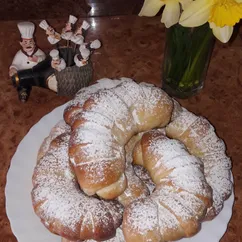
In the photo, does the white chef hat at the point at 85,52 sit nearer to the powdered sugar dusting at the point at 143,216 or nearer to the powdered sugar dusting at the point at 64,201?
the powdered sugar dusting at the point at 64,201

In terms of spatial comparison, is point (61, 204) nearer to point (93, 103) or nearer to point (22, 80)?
point (93, 103)

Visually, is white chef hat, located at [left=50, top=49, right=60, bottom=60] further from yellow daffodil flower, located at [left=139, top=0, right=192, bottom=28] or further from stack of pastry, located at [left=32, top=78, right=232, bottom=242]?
yellow daffodil flower, located at [left=139, top=0, right=192, bottom=28]

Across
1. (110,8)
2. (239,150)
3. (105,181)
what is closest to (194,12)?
(105,181)

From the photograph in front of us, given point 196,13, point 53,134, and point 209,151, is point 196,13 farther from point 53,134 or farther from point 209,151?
point 53,134

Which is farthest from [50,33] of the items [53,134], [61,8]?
[61,8]

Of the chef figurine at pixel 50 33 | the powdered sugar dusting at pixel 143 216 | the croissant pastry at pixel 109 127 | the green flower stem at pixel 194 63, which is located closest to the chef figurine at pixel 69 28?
the chef figurine at pixel 50 33
